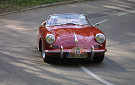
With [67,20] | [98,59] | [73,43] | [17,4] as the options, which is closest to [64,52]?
[73,43]

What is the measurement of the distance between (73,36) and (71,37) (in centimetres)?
8

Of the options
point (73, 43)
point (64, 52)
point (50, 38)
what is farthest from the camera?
point (50, 38)


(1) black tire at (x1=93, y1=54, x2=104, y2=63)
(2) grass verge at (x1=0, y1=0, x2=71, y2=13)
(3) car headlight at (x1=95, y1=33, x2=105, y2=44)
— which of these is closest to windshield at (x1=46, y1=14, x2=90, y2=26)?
(3) car headlight at (x1=95, y1=33, x2=105, y2=44)

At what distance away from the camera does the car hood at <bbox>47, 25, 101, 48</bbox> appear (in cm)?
991

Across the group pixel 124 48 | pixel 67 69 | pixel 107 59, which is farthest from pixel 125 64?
pixel 124 48

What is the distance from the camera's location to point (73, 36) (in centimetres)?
1016

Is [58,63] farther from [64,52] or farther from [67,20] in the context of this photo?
[67,20]

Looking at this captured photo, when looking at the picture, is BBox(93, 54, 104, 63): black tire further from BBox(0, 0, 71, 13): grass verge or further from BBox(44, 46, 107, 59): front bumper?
BBox(0, 0, 71, 13): grass verge

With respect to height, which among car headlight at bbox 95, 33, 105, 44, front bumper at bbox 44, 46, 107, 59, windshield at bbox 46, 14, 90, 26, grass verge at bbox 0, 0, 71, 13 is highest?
windshield at bbox 46, 14, 90, 26

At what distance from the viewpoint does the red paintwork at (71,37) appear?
32.4ft

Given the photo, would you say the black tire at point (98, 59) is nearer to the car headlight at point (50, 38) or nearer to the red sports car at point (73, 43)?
the red sports car at point (73, 43)

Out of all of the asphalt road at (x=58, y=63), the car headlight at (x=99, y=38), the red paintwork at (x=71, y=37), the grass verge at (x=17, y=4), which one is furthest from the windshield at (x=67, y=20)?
the grass verge at (x=17, y=4)

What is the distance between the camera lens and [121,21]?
2047 cm

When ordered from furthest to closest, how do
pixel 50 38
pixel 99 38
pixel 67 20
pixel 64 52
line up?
pixel 67 20 < pixel 99 38 < pixel 50 38 < pixel 64 52
